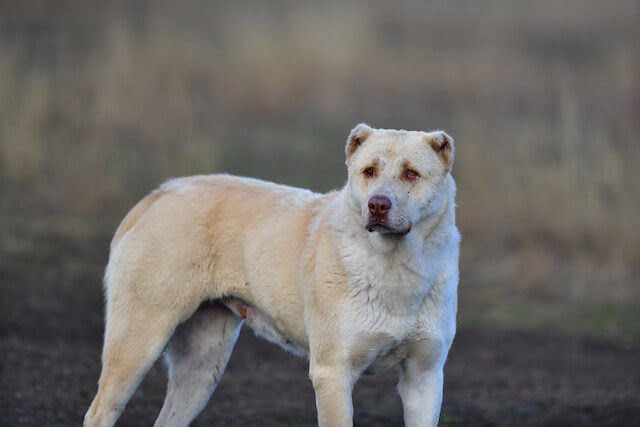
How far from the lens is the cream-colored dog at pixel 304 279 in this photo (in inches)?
198

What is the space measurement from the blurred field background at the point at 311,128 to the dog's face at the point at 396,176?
14.1 feet

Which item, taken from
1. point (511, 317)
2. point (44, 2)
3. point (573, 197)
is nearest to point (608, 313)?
point (511, 317)

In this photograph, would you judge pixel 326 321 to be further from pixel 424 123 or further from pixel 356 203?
pixel 424 123

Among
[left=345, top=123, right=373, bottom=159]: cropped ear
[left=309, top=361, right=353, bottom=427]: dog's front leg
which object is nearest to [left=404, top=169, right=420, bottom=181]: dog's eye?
[left=345, top=123, right=373, bottom=159]: cropped ear

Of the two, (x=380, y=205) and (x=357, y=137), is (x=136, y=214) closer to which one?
(x=357, y=137)

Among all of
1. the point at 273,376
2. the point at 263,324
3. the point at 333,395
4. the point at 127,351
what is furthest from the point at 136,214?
the point at 273,376

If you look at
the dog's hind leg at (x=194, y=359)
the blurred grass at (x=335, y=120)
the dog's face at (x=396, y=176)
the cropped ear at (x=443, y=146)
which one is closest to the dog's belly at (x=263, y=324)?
the dog's hind leg at (x=194, y=359)

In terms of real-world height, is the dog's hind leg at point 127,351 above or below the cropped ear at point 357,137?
below

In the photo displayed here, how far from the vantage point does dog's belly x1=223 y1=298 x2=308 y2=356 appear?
5.57 meters

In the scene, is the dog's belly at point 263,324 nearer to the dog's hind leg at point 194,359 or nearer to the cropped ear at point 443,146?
the dog's hind leg at point 194,359

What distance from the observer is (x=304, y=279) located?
17.4 feet

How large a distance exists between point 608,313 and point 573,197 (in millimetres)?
1556

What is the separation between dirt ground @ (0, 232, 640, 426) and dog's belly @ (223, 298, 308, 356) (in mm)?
1422

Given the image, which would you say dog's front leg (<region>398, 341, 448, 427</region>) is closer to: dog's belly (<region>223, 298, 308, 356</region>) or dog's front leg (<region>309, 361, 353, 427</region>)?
dog's front leg (<region>309, 361, 353, 427</region>)
